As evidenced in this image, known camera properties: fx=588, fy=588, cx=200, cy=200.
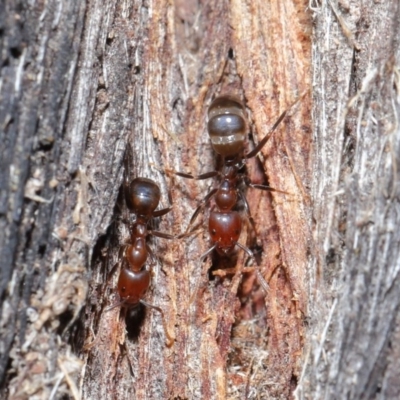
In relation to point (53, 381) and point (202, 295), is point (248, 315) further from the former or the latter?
point (53, 381)

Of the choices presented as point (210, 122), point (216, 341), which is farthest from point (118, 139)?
point (216, 341)

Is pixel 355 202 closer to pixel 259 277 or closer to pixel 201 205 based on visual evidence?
pixel 259 277

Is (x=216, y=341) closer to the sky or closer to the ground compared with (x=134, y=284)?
closer to the ground

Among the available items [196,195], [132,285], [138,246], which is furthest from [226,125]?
[132,285]

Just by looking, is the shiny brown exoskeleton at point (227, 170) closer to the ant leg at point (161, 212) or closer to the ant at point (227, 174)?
the ant at point (227, 174)

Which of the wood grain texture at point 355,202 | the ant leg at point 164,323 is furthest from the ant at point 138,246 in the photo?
the wood grain texture at point 355,202
